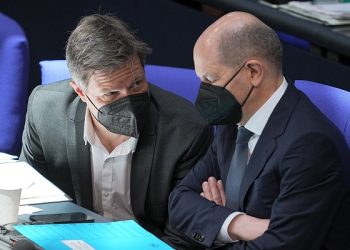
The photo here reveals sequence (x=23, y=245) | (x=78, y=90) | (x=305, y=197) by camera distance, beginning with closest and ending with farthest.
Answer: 1. (x=23, y=245)
2. (x=305, y=197)
3. (x=78, y=90)

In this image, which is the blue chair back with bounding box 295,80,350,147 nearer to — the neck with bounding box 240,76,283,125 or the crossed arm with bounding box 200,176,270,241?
the neck with bounding box 240,76,283,125

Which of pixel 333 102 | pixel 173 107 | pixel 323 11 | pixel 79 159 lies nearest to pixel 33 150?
pixel 79 159

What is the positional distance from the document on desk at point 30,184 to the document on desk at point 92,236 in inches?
11.2

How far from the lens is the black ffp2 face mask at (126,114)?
323 cm

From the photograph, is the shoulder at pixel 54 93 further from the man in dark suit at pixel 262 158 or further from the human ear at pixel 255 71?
the human ear at pixel 255 71

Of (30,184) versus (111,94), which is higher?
(111,94)

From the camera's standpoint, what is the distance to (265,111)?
290 centimetres

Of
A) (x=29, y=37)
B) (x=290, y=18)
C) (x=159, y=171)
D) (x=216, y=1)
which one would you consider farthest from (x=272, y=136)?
(x=29, y=37)

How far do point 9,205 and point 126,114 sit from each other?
0.58 metres

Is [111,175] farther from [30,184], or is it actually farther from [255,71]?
[255,71]

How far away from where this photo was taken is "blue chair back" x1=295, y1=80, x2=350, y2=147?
306cm

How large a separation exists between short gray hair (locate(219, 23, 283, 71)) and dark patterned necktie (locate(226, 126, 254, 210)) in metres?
0.23

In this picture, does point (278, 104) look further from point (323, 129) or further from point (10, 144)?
point (10, 144)

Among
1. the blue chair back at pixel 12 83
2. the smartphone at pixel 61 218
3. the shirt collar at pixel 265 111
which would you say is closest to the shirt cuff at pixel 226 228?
the shirt collar at pixel 265 111
